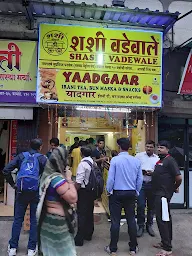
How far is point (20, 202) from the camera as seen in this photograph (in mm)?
4410

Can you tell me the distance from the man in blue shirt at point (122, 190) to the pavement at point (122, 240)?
1.05ft

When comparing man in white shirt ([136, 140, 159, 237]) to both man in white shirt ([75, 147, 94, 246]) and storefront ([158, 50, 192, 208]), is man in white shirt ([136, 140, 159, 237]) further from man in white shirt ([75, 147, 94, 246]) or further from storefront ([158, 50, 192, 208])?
storefront ([158, 50, 192, 208])

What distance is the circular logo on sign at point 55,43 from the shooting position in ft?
19.5

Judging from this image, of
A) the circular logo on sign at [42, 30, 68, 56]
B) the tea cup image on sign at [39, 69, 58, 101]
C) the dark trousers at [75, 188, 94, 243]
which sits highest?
the circular logo on sign at [42, 30, 68, 56]

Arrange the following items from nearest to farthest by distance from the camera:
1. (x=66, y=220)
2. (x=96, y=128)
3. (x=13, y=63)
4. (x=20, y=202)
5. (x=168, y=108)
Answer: (x=66, y=220)
(x=20, y=202)
(x=13, y=63)
(x=168, y=108)
(x=96, y=128)

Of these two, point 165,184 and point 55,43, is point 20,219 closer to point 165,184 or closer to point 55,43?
point 165,184

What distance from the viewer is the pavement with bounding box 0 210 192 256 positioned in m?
4.66

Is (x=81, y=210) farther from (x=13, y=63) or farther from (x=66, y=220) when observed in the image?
(x=13, y=63)

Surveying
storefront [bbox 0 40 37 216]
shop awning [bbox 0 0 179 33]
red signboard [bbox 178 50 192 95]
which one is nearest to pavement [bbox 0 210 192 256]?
storefront [bbox 0 40 37 216]

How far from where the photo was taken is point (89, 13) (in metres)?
6.04

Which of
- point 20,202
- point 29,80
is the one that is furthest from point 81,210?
point 29,80

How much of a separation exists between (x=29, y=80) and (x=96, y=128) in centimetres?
360

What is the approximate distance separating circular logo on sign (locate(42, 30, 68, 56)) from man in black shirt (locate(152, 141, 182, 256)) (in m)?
3.02

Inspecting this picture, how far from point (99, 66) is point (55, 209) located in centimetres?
388
